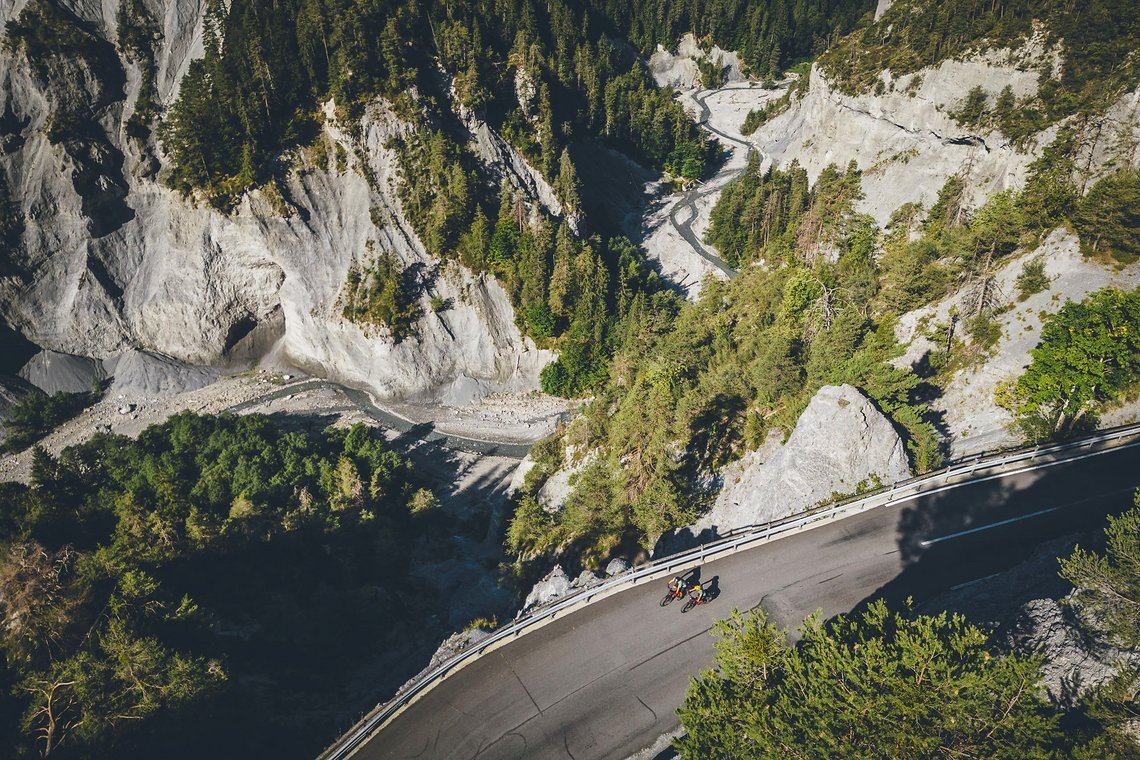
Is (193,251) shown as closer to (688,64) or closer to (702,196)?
(702,196)

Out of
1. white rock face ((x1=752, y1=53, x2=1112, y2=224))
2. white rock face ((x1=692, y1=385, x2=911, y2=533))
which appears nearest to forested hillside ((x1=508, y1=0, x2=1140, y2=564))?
white rock face ((x1=752, y1=53, x2=1112, y2=224))

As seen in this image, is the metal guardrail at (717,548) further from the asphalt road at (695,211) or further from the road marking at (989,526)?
the asphalt road at (695,211)

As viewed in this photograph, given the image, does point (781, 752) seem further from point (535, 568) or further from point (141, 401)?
point (141, 401)

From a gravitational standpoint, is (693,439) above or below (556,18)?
below

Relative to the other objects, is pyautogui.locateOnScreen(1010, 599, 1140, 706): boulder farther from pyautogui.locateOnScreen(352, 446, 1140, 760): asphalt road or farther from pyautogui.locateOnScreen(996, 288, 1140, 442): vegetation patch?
pyautogui.locateOnScreen(996, 288, 1140, 442): vegetation patch

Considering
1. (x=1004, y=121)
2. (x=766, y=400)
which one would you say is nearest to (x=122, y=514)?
(x=766, y=400)

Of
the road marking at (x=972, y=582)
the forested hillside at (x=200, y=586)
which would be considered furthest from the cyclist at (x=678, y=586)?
the forested hillside at (x=200, y=586)

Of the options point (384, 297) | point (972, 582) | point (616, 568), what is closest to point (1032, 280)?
point (972, 582)
